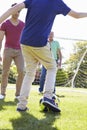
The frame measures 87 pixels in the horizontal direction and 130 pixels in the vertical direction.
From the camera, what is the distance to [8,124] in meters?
5.12

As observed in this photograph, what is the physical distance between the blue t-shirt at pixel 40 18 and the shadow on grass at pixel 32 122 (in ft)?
3.39

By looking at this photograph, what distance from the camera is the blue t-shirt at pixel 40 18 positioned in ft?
19.1

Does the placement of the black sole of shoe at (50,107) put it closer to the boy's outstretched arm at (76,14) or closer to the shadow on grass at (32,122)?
the shadow on grass at (32,122)

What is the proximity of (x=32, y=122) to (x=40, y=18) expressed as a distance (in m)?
1.51

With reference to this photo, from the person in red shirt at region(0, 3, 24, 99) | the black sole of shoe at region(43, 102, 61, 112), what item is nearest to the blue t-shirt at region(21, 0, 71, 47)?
the black sole of shoe at region(43, 102, 61, 112)

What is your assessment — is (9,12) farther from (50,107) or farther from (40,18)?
(50,107)

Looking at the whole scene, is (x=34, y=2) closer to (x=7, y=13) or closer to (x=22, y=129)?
(x=7, y=13)

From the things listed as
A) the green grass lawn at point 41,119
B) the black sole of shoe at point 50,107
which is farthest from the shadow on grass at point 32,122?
the black sole of shoe at point 50,107

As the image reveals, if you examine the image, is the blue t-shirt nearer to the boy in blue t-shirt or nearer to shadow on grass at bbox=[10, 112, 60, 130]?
the boy in blue t-shirt

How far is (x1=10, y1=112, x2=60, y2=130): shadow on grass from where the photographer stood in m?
4.95

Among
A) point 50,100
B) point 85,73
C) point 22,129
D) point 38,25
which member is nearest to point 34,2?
point 38,25

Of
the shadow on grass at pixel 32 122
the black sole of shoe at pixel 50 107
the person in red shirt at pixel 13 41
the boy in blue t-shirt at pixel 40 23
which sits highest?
the boy in blue t-shirt at pixel 40 23

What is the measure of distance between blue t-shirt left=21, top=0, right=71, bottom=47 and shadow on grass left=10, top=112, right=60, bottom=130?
1.03m

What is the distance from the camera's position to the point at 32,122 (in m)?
5.28
